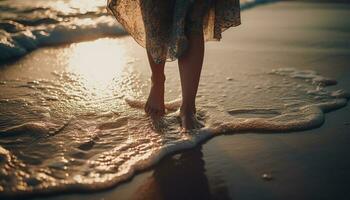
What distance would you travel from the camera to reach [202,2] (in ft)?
7.45

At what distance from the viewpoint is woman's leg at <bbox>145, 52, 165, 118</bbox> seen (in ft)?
8.63

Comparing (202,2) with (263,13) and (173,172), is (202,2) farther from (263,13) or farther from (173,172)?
(263,13)

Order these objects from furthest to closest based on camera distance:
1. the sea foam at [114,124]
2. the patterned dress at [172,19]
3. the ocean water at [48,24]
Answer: the ocean water at [48,24], the patterned dress at [172,19], the sea foam at [114,124]

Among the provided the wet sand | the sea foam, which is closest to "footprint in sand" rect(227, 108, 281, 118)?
the sea foam

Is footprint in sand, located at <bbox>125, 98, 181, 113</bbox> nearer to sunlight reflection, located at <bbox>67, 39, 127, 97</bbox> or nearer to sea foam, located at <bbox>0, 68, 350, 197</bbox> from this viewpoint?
sea foam, located at <bbox>0, 68, 350, 197</bbox>

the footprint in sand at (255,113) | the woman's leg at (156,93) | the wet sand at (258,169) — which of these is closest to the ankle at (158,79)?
the woman's leg at (156,93)

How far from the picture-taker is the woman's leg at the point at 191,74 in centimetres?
235

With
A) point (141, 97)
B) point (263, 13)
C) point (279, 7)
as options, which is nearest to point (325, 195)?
point (141, 97)

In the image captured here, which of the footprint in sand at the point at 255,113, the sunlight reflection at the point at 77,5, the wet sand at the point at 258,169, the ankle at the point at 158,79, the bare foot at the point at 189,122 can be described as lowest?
the wet sand at the point at 258,169

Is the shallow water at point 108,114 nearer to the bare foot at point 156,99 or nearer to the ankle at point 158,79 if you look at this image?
the bare foot at point 156,99

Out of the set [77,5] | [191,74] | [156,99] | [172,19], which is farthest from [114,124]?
[77,5]

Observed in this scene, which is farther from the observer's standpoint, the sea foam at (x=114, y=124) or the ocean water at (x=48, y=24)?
the ocean water at (x=48, y=24)

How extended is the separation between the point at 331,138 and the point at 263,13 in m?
4.44

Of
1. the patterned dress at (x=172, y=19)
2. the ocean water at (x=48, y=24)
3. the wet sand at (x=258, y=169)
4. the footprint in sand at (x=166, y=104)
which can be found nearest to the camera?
the wet sand at (x=258, y=169)
